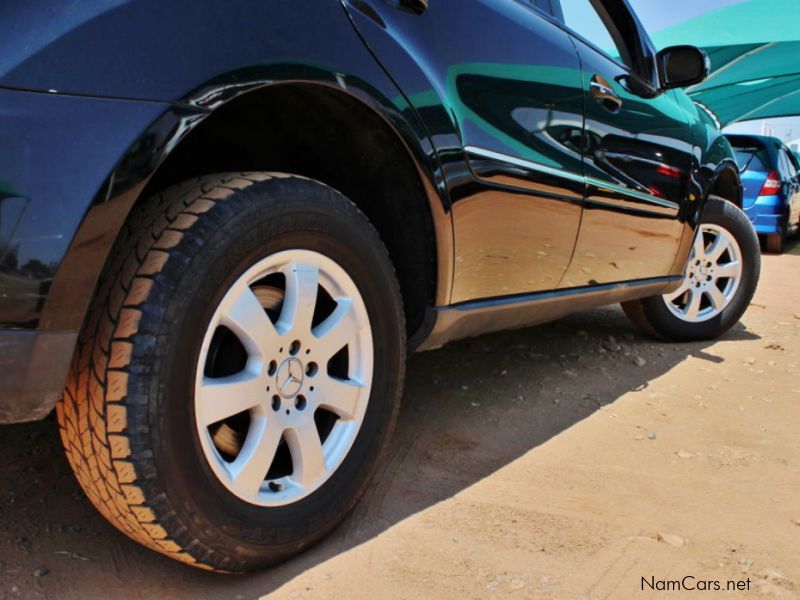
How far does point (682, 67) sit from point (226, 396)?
2.64 meters

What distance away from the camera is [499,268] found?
7.02ft

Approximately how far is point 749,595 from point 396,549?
2.56 ft

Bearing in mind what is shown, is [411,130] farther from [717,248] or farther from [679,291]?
[717,248]

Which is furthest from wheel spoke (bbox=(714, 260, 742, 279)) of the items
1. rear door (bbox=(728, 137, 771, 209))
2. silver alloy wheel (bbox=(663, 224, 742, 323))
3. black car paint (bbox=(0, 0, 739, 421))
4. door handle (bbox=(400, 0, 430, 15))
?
rear door (bbox=(728, 137, 771, 209))

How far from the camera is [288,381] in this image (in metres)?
1.54

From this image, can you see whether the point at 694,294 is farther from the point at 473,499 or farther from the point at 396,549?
the point at 396,549

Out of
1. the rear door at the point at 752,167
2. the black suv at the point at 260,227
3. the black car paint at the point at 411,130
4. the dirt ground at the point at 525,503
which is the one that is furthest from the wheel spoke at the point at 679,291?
the rear door at the point at 752,167

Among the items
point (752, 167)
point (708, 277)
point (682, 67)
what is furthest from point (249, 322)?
point (752, 167)

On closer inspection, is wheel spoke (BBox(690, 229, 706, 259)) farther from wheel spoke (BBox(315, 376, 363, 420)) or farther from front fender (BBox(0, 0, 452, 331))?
front fender (BBox(0, 0, 452, 331))

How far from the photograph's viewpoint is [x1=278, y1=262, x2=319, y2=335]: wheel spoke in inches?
60.1

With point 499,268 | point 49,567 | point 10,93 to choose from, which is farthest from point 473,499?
point 10,93

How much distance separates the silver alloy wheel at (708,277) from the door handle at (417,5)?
2.35m

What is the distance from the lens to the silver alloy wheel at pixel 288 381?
142 cm

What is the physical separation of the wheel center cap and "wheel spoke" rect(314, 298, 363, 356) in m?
0.07
